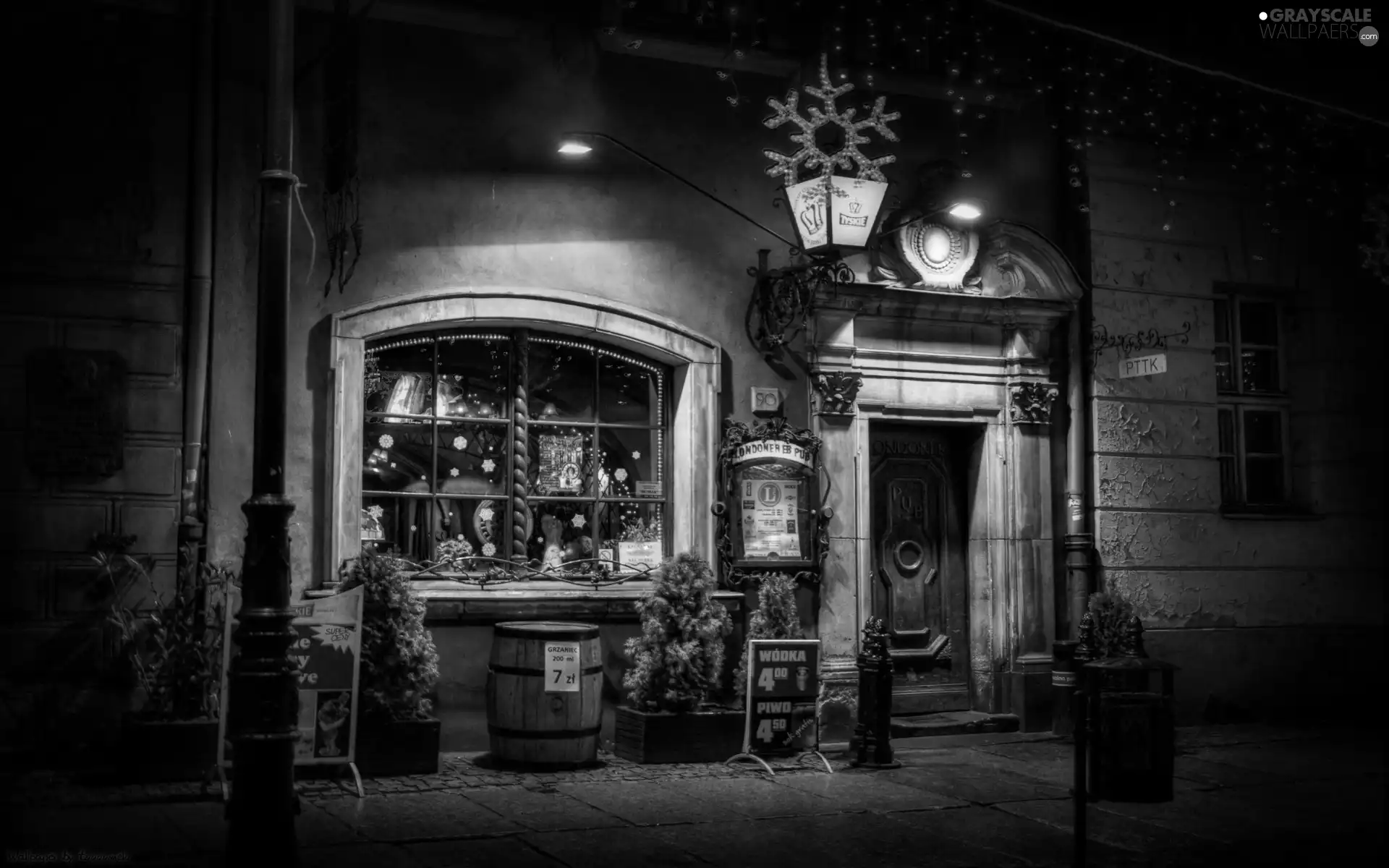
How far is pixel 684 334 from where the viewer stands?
10352mm

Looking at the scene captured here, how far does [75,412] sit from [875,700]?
18.6ft

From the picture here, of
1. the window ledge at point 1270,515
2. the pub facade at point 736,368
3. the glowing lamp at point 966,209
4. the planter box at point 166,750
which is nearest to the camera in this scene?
the planter box at point 166,750

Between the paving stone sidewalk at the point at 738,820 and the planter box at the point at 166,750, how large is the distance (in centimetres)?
22

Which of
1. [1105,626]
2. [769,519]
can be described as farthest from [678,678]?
[1105,626]

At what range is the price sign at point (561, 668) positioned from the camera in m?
8.70

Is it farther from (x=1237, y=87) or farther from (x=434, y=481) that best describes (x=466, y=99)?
(x=1237, y=87)

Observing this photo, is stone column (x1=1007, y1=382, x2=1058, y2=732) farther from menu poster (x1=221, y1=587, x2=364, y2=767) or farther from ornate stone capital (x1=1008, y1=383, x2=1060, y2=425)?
menu poster (x1=221, y1=587, x2=364, y2=767)

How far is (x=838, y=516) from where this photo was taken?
10.7 meters

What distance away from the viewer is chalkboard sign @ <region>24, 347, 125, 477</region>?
8469 mm

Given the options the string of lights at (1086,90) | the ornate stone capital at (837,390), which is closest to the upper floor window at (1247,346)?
the string of lights at (1086,90)

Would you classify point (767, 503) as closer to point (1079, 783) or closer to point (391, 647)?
point (391, 647)

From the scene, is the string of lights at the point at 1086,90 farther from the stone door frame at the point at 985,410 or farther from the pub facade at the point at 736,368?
the stone door frame at the point at 985,410

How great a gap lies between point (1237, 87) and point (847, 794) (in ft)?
25.4

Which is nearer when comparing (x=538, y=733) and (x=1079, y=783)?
(x=1079, y=783)
